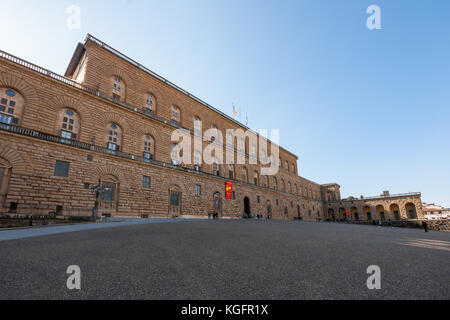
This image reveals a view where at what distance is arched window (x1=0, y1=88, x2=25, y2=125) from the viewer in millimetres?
12312

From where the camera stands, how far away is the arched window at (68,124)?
47.0 feet

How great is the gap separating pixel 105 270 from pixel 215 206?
2073 cm

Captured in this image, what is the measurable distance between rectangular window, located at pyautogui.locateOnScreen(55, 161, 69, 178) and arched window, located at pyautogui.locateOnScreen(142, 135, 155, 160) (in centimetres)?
583

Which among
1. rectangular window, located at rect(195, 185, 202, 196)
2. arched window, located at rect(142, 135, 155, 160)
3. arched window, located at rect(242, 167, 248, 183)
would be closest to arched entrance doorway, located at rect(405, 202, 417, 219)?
arched window, located at rect(242, 167, 248, 183)

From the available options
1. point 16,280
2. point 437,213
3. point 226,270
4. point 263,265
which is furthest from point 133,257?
point 437,213

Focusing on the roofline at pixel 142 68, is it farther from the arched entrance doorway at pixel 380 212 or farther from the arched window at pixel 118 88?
the arched entrance doorway at pixel 380 212

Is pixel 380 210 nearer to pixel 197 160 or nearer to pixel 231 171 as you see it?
pixel 231 171

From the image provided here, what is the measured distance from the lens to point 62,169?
44.9 ft

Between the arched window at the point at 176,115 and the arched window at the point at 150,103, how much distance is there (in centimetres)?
222

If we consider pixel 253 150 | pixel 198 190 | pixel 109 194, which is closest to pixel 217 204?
pixel 198 190

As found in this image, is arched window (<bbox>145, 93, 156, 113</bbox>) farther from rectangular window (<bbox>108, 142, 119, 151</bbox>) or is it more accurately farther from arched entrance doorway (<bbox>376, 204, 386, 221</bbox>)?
arched entrance doorway (<bbox>376, 204, 386, 221</bbox>)

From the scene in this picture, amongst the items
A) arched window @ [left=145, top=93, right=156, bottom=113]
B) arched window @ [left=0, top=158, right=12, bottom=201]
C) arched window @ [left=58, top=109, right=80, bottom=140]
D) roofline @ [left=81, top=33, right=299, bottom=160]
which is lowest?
arched window @ [left=0, top=158, right=12, bottom=201]

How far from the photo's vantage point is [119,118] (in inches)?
687

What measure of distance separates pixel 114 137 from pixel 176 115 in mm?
7482
